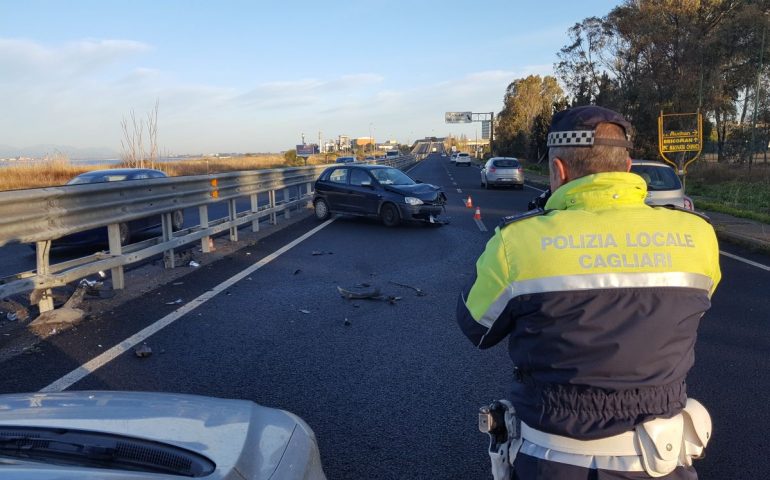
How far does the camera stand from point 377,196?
1480 cm

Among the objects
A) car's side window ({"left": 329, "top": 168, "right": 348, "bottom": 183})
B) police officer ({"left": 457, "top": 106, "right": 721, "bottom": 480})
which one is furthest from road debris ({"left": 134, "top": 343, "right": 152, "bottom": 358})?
car's side window ({"left": 329, "top": 168, "right": 348, "bottom": 183})

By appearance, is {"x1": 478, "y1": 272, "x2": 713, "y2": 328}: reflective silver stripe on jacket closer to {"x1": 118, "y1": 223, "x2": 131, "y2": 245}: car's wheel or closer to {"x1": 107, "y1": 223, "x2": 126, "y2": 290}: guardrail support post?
{"x1": 107, "y1": 223, "x2": 126, "y2": 290}: guardrail support post

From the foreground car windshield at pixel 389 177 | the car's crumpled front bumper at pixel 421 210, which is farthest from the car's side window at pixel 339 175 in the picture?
the car's crumpled front bumper at pixel 421 210

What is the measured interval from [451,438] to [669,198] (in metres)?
8.41

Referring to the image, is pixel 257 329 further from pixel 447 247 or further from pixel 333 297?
pixel 447 247

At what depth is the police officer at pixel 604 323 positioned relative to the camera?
172cm

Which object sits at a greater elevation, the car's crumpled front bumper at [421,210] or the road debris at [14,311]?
the car's crumpled front bumper at [421,210]

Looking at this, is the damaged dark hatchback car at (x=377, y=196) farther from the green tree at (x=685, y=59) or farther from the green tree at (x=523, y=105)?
the green tree at (x=523, y=105)

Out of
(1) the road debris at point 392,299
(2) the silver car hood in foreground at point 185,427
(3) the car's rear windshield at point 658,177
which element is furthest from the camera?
(3) the car's rear windshield at point 658,177

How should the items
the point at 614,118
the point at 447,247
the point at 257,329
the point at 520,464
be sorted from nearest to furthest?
the point at 520,464
the point at 614,118
the point at 257,329
the point at 447,247

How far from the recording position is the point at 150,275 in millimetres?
8500

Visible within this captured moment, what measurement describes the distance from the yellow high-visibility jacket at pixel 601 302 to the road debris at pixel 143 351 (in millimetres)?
4205

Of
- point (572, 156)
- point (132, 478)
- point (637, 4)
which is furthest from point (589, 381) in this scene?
point (637, 4)

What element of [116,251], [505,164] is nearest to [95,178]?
[116,251]
